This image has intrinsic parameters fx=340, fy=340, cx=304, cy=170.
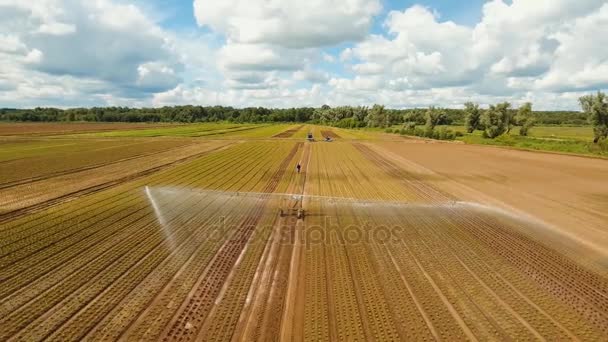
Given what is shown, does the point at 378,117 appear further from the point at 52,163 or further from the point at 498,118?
the point at 52,163

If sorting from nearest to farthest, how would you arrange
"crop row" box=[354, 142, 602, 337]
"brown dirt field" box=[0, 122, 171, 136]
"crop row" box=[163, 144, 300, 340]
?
"crop row" box=[163, 144, 300, 340], "crop row" box=[354, 142, 602, 337], "brown dirt field" box=[0, 122, 171, 136]

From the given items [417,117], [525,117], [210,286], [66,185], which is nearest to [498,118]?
[525,117]

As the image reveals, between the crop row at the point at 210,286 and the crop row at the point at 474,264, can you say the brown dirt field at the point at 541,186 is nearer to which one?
the crop row at the point at 474,264

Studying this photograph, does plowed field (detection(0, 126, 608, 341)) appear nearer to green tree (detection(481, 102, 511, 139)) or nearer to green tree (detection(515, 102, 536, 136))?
green tree (detection(481, 102, 511, 139))

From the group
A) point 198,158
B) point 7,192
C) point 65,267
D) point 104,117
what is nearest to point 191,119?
point 104,117

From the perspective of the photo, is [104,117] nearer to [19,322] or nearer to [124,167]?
[124,167]

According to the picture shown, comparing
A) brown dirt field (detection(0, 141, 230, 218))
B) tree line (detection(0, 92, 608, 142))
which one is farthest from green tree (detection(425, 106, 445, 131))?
brown dirt field (detection(0, 141, 230, 218))

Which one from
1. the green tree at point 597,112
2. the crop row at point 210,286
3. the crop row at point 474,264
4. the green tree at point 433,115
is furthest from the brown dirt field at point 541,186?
the green tree at point 433,115
